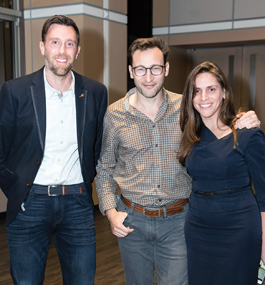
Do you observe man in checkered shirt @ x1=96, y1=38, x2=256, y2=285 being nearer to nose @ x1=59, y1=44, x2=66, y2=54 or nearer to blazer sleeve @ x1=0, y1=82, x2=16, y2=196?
nose @ x1=59, y1=44, x2=66, y2=54

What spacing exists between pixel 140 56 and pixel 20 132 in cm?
→ 80

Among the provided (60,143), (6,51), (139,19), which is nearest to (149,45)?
(60,143)

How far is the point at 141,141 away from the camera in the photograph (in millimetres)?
2172

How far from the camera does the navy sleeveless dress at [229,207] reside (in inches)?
73.8

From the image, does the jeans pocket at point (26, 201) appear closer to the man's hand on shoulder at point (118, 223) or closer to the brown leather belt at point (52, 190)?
the brown leather belt at point (52, 190)

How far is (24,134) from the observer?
2.09 meters

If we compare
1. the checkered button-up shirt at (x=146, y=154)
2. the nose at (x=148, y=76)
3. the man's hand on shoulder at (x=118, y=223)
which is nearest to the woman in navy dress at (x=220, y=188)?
the checkered button-up shirt at (x=146, y=154)

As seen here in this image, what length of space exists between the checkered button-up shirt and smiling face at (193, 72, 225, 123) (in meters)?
0.23

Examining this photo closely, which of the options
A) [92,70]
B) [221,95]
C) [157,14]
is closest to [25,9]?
[92,70]

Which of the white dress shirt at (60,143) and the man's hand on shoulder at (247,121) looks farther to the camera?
the white dress shirt at (60,143)

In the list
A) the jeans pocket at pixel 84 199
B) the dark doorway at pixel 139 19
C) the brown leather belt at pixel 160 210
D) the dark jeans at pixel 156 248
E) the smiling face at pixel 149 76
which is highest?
the dark doorway at pixel 139 19

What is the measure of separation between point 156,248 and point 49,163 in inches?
31.1

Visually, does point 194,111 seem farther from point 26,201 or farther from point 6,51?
point 6,51

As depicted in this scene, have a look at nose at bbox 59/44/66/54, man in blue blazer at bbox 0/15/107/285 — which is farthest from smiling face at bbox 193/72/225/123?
nose at bbox 59/44/66/54
